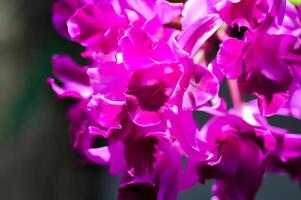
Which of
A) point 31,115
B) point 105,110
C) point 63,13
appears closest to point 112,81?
point 105,110

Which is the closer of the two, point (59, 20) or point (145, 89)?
point (145, 89)

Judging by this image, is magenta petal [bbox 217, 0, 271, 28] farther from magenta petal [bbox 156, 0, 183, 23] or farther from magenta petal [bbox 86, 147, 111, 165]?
magenta petal [bbox 86, 147, 111, 165]

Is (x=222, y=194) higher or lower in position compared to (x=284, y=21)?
lower

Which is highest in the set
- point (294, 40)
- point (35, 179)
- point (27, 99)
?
point (294, 40)

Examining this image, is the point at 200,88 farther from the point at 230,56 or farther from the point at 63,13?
the point at 63,13

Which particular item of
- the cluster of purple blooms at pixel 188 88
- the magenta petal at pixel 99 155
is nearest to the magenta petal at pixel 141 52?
the cluster of purple blooms at pixel 188 88

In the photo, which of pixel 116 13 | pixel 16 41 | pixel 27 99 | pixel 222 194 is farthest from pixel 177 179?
pixel 16 41

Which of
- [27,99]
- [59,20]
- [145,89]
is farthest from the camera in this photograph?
[27,99]

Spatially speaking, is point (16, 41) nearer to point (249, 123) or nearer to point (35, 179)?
point (35, 179)

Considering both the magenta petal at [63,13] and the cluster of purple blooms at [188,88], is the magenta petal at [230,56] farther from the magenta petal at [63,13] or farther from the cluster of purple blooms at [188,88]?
the magenta petal at [63,13]

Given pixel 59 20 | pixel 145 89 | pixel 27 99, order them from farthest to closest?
pixel 27 99 < pixel 59 20 < pixel 145 89
